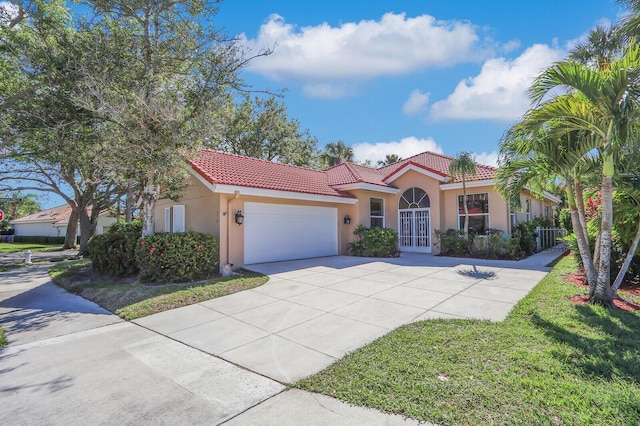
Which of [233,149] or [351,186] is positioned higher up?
[233,149]

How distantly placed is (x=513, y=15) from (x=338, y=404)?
1249 centimetres

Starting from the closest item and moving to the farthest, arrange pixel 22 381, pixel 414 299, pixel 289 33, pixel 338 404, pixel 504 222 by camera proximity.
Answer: pixel 338 404 < pixel 22 381 < pixel 414 299 < pixel 289 33 < pixel 504 222

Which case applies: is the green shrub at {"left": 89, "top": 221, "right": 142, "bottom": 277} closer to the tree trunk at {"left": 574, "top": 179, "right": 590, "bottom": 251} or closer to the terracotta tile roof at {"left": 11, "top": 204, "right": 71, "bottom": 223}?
the tree trunk at {"left": 574, "top": 179, "right": 590, "bottom": 251}

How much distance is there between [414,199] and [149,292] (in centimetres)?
1335

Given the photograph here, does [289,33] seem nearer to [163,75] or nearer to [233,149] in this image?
[163,75]

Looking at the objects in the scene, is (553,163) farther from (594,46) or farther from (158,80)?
(594,46)

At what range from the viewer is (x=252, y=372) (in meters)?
4.09

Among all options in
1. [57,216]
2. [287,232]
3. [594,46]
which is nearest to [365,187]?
[287,232]

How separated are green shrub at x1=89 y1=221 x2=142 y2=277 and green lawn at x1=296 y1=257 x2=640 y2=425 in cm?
885

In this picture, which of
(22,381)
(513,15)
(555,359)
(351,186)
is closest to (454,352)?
(555,359)

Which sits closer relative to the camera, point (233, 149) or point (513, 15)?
point (513, 15)

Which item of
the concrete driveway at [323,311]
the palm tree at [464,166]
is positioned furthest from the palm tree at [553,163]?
the palm tree at [464,166]

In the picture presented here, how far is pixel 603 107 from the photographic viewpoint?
559 centimetres

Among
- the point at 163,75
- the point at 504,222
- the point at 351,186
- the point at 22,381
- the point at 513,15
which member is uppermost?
the point at 513,15
